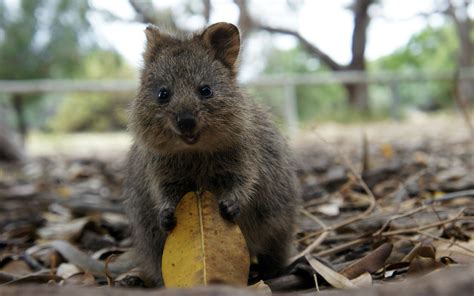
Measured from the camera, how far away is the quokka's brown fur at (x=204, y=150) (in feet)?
9.38

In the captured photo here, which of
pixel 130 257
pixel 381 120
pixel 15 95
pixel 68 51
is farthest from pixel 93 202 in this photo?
pixel 381 120

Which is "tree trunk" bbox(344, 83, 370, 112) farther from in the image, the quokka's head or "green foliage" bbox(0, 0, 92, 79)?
the quokka's head

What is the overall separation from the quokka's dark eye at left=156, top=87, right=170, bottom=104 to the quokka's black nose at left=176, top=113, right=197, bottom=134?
0.27m

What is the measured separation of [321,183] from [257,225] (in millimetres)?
2637

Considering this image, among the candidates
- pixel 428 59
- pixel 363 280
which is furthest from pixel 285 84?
pixel 428 59

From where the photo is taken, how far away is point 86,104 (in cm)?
2195

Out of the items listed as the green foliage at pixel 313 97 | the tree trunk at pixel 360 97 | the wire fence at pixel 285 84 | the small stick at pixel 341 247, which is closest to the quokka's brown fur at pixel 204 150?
the small stick at pixel 341 247

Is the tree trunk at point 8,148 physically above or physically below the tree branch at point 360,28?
below

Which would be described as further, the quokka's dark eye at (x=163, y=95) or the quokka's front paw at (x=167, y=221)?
the quokka's dark eye at (x=163, y=95)

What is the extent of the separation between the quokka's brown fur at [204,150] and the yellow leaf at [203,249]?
0.07 metres

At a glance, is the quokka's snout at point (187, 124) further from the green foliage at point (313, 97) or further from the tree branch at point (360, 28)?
the tree branch at point (360, 28)

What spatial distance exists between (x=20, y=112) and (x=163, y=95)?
38.6 ft

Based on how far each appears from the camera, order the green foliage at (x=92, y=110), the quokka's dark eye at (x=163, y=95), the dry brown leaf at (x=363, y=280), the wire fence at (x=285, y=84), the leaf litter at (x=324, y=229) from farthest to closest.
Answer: the green foliage at (x=92, y=110)
the wire fence at (x=285, y=84)
the quokka's dark eye at (x=163, y=95)
the leaf litter at (x=324, y=229)
the dry brown leaf at (x=363, y=280)

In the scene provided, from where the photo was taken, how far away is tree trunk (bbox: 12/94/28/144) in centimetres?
1295
